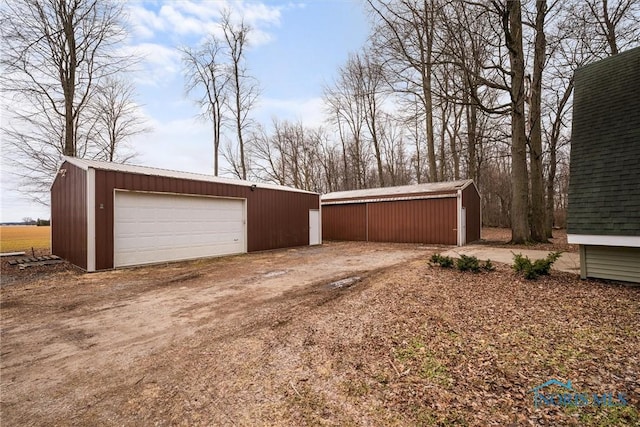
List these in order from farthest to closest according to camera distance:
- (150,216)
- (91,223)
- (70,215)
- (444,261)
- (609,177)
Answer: (70,215)
(150,216)
(91,223)
(444,261)
(609,177)

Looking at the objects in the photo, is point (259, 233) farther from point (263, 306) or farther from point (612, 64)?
point (612, 64)

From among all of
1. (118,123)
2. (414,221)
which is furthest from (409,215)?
(118,123)

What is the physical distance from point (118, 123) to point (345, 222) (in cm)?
1478

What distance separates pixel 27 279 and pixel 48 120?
31.7 ft

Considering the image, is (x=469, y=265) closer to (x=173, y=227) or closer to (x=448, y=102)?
(x=448, y=102)

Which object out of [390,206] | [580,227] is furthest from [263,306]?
[390,206]

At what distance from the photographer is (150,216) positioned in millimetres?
8570

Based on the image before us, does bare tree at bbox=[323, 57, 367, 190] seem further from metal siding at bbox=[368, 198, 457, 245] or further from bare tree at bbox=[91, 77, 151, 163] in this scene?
bare tree at bbox=[91, 77, 151, 163]

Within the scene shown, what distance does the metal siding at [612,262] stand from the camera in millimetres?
4969

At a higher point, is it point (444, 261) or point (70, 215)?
point (70, 215)

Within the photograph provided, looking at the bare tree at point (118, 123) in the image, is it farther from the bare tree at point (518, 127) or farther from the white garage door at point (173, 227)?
the bare tree at point (518, 127)

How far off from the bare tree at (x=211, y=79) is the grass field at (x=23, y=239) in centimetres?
929

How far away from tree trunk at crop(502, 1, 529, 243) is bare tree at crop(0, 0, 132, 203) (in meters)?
15.8

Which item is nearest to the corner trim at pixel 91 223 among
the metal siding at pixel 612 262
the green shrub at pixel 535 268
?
the green shrub at pixel 535 268
